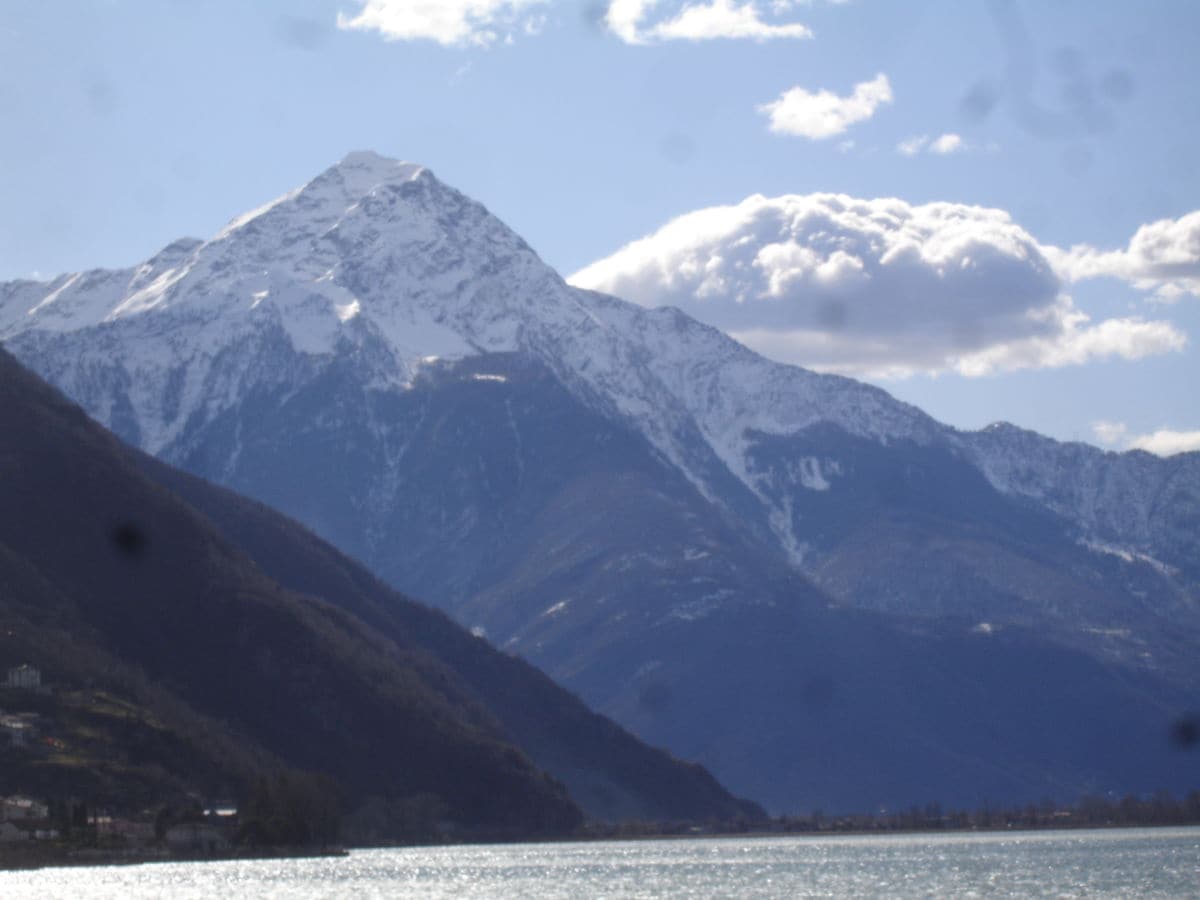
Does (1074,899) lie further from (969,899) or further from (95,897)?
(95,897)

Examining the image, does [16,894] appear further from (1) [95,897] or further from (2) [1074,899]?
(2) [1074,899]

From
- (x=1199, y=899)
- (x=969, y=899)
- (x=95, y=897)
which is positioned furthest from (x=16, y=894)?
(x=1199, y=899)

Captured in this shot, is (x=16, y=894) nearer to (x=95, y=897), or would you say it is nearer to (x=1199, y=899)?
(x=95, y=897)

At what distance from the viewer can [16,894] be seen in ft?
654

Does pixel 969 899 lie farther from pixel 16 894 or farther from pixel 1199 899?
pixel 16 894

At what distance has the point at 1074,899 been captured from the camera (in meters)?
198

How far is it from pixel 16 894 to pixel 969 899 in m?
86.9

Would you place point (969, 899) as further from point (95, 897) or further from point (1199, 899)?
point (95, 897)

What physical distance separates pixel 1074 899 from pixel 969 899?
9.36 metres

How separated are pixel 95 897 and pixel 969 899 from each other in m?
79.7

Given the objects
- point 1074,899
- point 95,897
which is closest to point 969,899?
point 1074,899

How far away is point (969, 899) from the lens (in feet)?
655

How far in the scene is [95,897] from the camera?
200 metres

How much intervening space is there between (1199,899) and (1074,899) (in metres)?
11.0
